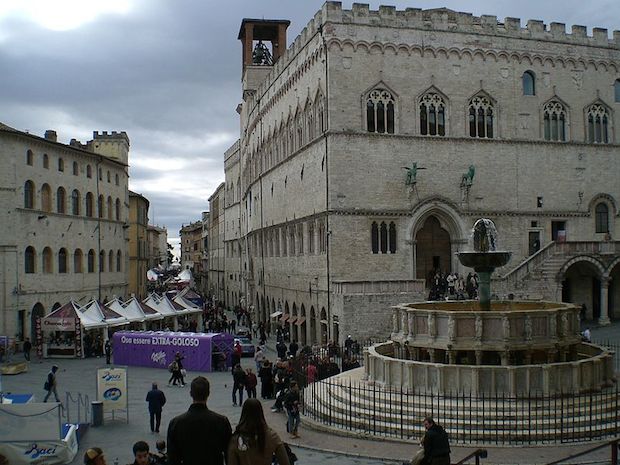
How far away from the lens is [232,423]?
18.2 meters

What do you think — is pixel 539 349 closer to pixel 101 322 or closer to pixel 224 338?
pixel 224 338

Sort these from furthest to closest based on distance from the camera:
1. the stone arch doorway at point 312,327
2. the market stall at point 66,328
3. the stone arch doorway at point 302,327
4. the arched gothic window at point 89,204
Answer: the arched gothic window at point 89,204, the stone arch doorway at point 302,327, the stone arch doorway at point 312,327, the market stall at point 66,328

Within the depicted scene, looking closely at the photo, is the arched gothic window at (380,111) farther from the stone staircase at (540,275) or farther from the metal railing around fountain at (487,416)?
the metal railing around fountain at (487,416)

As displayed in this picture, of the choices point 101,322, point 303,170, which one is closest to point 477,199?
point 303,170

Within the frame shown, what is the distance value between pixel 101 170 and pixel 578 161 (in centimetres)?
3053

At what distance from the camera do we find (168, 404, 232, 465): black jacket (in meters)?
5.64

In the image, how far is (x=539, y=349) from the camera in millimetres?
17625

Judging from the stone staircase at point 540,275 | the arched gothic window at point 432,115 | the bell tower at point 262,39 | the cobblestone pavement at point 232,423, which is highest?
the bell tower at point 262,39

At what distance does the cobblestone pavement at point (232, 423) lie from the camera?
14.2 metres

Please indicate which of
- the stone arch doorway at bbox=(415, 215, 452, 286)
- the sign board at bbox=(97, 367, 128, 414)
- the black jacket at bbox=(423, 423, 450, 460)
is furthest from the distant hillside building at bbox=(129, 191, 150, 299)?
the black jacket at bbox=(423, 423, 450, 460)

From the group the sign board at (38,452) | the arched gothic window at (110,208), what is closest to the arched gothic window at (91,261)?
the arched gothic window at (110,208)

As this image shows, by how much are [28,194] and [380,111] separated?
784 inches

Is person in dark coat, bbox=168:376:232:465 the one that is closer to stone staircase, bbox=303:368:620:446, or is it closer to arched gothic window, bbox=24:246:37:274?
stone staircase, bbox=303:368:620:446

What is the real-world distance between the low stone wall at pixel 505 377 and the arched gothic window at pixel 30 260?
1102 inches
